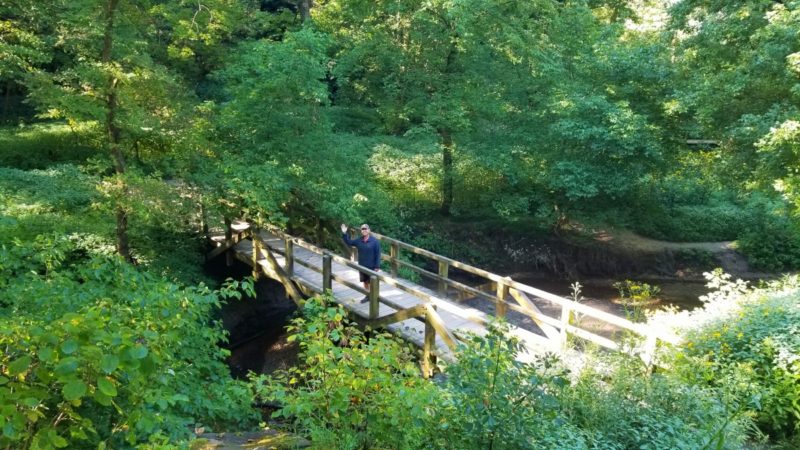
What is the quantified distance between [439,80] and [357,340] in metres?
12.0

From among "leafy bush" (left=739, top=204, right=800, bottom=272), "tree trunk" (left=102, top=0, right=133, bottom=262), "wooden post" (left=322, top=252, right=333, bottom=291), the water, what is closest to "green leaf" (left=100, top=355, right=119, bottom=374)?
"wooden post" (left=322, top=252, right=333, bottom=291)

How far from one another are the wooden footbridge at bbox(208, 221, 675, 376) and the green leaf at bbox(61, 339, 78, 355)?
10.6 feet

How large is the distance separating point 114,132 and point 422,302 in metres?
6.20

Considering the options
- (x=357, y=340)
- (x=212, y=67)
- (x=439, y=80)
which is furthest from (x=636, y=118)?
(x=212, y=67)

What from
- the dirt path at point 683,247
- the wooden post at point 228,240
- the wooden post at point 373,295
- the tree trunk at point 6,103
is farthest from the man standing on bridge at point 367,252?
the tree trunk at point 6,103

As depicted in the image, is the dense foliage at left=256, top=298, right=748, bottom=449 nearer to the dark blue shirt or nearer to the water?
the dark blue shirt

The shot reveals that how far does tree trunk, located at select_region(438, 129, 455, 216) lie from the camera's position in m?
16.1

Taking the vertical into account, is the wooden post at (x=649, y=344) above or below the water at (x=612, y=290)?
above

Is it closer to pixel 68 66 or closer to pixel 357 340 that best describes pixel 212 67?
pixel 68 66

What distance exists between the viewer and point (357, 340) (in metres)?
4.41

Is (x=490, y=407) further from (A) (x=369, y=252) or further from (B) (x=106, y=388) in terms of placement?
(A) (x=369, y=252)

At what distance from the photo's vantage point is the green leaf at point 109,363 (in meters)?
2.37

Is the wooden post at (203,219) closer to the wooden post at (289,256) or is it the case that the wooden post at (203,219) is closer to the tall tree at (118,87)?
the tall tree at (118,87)

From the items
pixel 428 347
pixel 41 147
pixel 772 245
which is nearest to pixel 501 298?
pixel 428 347
